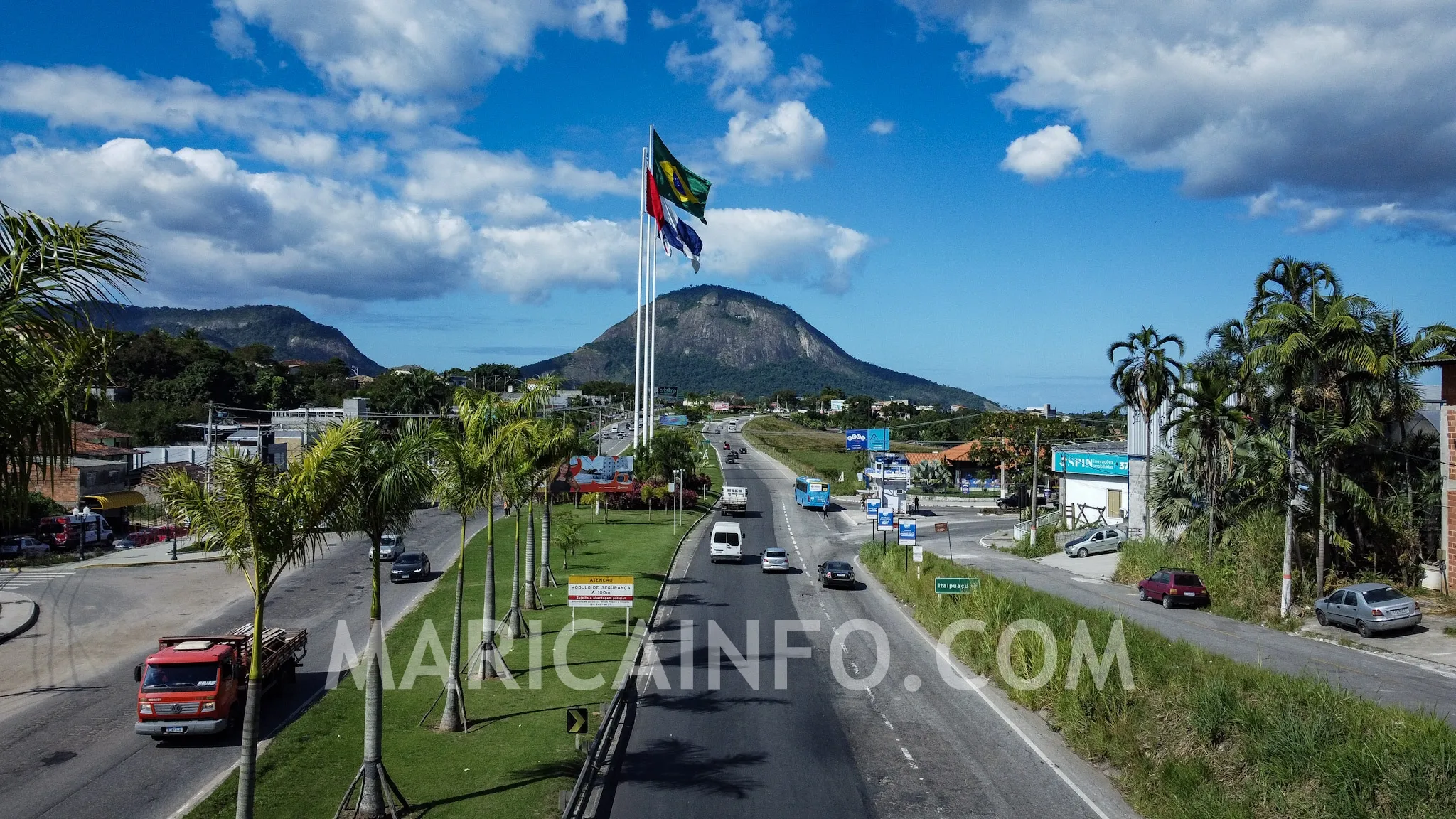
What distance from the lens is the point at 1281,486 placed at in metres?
33.8

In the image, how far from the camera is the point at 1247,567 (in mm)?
36562

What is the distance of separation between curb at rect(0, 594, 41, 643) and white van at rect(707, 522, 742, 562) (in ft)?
91.9

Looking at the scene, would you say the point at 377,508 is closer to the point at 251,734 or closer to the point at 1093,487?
the point at 251,734

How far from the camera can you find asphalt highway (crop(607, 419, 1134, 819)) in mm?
15644

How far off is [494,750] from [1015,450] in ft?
270

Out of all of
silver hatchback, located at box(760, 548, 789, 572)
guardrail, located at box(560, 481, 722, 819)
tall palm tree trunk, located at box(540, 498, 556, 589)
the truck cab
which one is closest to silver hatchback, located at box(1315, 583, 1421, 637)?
guardrail, located at box(560, 481, 722, 819)

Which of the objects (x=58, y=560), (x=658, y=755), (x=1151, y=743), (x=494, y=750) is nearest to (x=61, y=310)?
(x=494, y=750)

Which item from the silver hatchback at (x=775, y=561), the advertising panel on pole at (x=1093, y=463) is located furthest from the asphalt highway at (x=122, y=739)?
the advertising panel on pole at (x=1093, y=463)

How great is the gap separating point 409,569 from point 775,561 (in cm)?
1697

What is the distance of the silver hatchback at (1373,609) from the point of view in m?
28.6

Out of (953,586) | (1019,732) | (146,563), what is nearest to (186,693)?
(1019,732)

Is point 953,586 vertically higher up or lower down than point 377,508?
lower down

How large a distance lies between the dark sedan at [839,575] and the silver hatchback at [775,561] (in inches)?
152

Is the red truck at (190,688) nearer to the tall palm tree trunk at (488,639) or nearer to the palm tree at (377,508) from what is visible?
the palm tree at (377,508)
